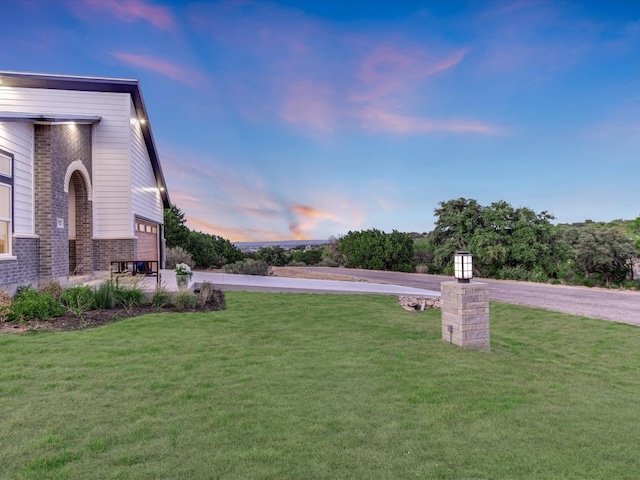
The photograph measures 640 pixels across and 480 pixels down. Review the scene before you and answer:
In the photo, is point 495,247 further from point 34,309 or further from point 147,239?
point 34,309

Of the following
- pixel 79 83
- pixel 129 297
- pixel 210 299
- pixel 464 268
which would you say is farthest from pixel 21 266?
pixel 464 268

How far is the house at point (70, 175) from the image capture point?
834 cm

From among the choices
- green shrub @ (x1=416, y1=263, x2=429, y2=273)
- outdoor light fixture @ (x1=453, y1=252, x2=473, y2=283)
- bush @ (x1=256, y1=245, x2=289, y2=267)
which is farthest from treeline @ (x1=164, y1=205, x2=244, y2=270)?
outdoor light fixture @ (x1=453, y1=252, x2=473, y2=283)

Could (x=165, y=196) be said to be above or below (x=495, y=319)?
above

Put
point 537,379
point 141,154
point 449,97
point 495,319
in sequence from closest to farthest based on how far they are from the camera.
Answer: point 537,379 < point 495,319 < point 141,154 < point 449,97

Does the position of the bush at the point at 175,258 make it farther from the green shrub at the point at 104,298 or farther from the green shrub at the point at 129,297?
the green shrub at the point at 104,298

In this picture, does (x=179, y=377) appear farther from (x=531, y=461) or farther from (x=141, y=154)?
(x=141, y=154)

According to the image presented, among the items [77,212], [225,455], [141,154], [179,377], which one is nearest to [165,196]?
[141,154]

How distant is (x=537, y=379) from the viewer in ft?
14.5

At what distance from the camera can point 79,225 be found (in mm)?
11375

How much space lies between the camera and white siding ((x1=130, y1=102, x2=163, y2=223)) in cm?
1247

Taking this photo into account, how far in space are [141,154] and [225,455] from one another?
13.6m

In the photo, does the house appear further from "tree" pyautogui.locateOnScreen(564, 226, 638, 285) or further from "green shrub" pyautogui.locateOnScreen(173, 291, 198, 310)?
"tree" pyautogui.locateOnScreen(564, 226, 638, 285)

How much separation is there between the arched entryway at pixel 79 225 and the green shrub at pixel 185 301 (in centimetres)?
523
